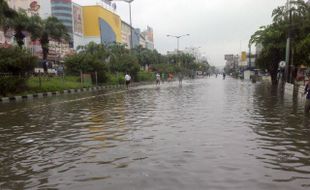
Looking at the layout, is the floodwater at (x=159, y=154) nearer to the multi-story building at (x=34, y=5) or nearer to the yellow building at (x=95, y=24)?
the multi-story building at (x=34, y=5)

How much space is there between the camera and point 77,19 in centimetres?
11712

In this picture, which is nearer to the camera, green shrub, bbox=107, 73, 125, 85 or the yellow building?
green shrub, bbox=107, 73, 125, 85

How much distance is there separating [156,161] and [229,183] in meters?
1.86

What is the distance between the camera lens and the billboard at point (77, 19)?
115 metres

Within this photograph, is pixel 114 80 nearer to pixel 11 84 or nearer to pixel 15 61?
pixel 15 61

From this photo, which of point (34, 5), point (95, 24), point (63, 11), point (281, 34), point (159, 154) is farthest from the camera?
point (95, 24)

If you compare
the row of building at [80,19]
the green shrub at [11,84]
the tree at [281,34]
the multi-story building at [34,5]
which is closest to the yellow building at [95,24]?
the row of building at [80,19]

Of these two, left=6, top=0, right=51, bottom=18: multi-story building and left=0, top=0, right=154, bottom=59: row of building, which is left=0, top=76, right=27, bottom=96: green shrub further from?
left=6, top=0, right=51, bottom=18: multi-story building

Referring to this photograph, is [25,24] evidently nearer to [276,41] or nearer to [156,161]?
[276,41]

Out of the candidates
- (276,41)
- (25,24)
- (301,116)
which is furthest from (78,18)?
(301,116)

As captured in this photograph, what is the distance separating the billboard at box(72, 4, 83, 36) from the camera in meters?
115

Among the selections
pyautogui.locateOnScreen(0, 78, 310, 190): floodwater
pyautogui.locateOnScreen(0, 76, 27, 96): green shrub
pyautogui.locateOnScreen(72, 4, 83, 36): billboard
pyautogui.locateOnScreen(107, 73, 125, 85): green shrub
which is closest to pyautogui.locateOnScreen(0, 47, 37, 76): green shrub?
pyautogui.locateOnScreen(0, 76, 27, 96): green shrub

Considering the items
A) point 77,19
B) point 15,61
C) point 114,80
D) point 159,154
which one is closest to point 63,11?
point 77,19

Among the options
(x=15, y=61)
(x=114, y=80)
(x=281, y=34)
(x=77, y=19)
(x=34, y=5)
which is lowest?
(x=114, y=80)
